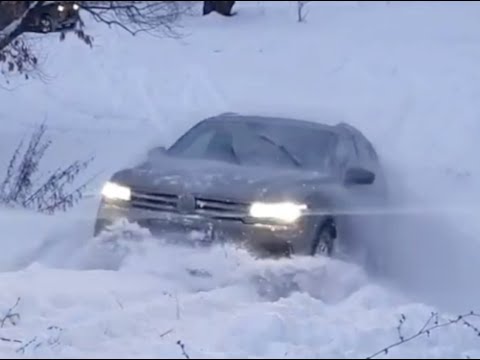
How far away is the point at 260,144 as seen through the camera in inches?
430

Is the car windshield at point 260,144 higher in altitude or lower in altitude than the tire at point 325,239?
higher

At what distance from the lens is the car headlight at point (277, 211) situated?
932cm

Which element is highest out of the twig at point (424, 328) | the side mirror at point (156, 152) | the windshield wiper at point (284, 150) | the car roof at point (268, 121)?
the twig at point (424, 328)

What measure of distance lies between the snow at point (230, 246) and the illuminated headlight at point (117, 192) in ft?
1.26

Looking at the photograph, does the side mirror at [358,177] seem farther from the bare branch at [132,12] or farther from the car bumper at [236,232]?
the bare branch at [132,12]

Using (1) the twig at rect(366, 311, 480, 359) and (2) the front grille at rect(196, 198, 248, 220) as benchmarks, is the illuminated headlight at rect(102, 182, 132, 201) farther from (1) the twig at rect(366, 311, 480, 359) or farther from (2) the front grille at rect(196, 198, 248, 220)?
(1) the twig at rect(366, 311, 480, 359)

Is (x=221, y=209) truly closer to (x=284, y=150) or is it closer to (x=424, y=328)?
(x=284, y=150)

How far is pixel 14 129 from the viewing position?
19.8m

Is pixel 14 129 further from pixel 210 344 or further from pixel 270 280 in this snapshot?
pixel 210 344

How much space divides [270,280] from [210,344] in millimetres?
2661

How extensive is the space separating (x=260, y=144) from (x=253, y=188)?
1.45m

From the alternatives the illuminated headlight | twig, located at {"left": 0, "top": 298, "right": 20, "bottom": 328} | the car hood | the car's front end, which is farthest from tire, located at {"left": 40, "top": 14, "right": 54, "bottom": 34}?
twig, located at {"left": 0, "top": 298, "right": 20, "bottom": 328}

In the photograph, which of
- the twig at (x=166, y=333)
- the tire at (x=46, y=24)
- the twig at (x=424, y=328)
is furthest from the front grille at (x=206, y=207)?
the tire at (x=46, y=24)

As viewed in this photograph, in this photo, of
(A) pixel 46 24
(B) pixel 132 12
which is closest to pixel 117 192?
(A) pixel 46 24
